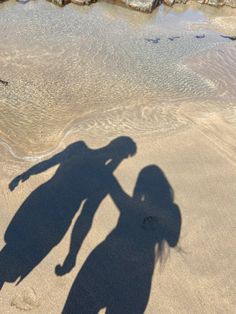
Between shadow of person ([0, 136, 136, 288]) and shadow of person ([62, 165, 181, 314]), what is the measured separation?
472mm

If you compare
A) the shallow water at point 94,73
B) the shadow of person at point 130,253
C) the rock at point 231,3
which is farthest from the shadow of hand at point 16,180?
the rock at point 231,3

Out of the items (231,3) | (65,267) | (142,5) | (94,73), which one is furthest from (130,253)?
(231,3)

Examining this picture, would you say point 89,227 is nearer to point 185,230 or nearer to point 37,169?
point 185,230

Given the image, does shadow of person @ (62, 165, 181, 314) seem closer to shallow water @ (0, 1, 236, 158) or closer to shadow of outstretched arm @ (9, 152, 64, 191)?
shadow of outstretched arm @ (9, 152, 64, 191)

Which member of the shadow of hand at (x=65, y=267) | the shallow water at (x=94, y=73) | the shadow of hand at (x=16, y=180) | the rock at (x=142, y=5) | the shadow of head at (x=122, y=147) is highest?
the rock at (x=142, y=5)

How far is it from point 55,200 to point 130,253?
5.54 ft

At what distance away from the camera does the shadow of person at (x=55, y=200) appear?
507 centimetres

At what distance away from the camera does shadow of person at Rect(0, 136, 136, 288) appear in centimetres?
507

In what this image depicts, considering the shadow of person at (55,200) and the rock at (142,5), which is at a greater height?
the rock at (142,5)

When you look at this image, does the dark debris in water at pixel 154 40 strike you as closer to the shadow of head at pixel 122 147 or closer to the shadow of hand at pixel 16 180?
the shadow of head at pixel 122 147

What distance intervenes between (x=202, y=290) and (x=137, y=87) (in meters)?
6.83

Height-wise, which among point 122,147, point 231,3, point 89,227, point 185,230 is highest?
point 231,3

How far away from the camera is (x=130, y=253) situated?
527cm

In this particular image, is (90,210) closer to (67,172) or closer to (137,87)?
(67,172)
